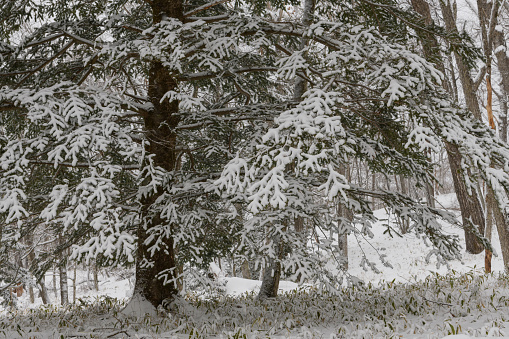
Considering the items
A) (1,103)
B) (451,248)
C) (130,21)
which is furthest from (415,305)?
(130,21)

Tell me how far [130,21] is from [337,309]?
6052 millimetres

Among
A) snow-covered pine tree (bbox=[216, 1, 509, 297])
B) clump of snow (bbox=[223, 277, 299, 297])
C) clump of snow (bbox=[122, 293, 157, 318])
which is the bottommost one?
clump of snow (bbox=[223, 277, 299, 297])

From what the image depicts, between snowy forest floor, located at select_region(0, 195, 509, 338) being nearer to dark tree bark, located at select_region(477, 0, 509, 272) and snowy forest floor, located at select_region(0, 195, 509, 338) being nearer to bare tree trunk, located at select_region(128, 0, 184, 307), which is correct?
bare tree trunk, located at select_region(128, 0, 184, 307)

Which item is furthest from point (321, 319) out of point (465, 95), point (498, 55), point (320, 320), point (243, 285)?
point (498, 55)

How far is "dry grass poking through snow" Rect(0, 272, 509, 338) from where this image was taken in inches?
164

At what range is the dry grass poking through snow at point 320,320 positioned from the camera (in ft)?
13.7

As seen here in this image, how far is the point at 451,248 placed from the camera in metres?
4.77

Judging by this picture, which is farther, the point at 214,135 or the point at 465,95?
the point at 465,95

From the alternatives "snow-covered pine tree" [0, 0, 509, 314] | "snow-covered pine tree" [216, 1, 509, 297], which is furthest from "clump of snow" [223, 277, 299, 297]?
"snow-covered pine tree" [216, 1, 509, 297]

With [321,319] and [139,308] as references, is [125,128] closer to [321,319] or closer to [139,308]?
[139,308]

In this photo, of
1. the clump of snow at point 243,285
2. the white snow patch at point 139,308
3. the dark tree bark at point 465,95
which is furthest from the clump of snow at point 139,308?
the clump of snow at point 243,285

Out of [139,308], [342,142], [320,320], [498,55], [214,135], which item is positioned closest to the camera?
[342,142]

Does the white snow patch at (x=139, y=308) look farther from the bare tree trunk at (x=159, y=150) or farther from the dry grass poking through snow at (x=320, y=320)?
the dry grass poking through snow at (x=320, y=320)

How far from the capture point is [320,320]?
5.31 meters
